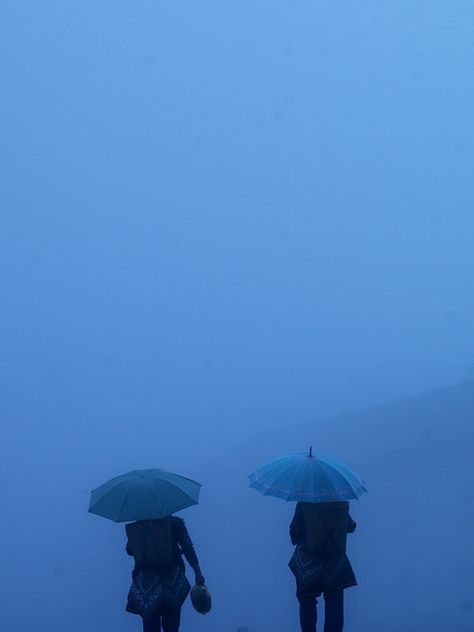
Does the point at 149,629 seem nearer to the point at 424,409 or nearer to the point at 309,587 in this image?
the point at 309,587

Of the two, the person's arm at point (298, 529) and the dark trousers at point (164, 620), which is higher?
the person's arm at point (298, 529)

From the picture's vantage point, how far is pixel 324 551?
13.2 feet

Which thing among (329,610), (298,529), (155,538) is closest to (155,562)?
(155,538)

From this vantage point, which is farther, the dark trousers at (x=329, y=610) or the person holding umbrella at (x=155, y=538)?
the dark trousers at (x=329, y=610)

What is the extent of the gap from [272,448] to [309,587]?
4720 millimetres

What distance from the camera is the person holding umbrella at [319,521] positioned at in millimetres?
3916

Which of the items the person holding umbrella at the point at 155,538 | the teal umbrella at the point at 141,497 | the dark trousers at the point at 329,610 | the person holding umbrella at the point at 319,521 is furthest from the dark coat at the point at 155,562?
the dark trousers at the point at 329,610

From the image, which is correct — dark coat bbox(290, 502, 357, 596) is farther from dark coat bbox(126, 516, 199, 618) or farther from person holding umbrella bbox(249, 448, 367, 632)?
dark coat bbox(126, 516, 199, 618)

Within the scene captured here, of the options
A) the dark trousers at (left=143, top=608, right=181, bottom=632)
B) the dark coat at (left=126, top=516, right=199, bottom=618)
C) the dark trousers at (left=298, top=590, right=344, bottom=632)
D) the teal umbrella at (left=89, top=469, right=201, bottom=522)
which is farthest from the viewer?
the dark trousers at (left=298, top=590, right=344, bottom=632)

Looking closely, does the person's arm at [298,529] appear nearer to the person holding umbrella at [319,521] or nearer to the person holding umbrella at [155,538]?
the person holding umbrella at [319,521]

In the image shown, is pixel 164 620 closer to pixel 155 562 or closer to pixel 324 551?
pixel 155 562

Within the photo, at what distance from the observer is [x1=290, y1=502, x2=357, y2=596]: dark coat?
399 cm

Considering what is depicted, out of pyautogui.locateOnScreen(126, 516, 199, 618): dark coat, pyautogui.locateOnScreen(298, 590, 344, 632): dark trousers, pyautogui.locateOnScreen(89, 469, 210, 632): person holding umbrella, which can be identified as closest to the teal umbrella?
pyautogui.locateOnScreen(89, 469, 210, 632): person holding umbrella

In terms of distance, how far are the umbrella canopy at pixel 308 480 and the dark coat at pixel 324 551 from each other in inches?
5.0
